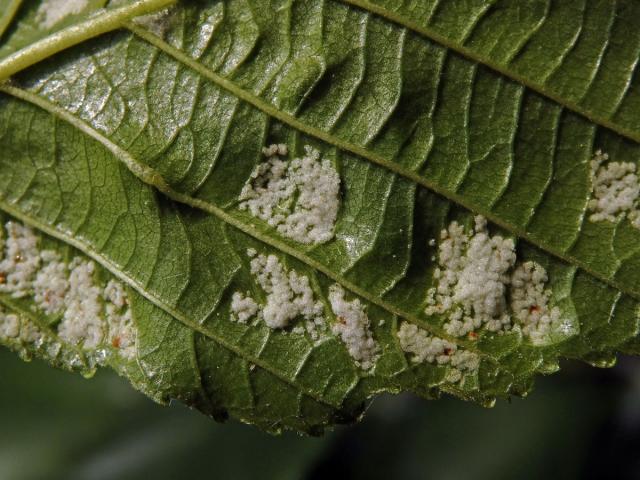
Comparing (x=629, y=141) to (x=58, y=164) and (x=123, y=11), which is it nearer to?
(x=123, y=11)

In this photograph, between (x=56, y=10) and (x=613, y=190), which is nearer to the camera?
(x=613, y=190)

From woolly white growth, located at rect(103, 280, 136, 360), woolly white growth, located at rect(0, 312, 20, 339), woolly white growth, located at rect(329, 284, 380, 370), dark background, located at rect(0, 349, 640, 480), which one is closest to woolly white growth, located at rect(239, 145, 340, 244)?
woolly white growth, located at rect(329, 284, 380, 370)

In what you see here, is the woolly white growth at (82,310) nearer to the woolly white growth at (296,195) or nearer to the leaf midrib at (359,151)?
the woolly white growth at (296,195)

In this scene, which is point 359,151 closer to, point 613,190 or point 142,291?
point 613,190

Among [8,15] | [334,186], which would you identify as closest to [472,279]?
[334,186]

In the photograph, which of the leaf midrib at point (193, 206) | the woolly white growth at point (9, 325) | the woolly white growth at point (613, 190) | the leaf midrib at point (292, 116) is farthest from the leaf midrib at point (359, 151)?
the woolly white growth at point (9, 325)

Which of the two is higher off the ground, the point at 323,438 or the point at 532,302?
the point at 532,302

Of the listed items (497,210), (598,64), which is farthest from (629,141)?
(497,210)
